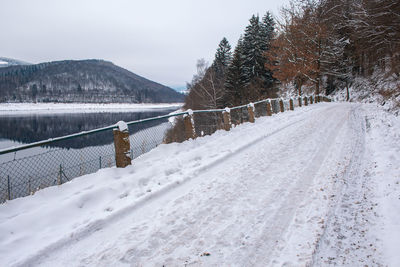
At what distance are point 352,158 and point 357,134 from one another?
2.57 m

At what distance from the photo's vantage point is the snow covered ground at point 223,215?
238 centimetres

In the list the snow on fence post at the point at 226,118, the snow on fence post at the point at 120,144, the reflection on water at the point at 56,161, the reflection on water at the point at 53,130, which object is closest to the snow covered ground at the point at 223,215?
the snow on fence post at the point at 120,144

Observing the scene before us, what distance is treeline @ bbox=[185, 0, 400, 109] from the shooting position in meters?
11.8

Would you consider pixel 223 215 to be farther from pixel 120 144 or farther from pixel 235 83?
pixel 235 83

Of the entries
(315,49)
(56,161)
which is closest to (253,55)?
(315,49)

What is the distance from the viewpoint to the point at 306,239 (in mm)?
2494

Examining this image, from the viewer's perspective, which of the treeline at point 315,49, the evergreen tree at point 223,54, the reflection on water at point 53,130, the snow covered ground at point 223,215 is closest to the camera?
the snow covered ground at point 223,215

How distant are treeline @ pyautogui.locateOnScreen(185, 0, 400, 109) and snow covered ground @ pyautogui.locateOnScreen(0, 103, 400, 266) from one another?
9652 millimetres

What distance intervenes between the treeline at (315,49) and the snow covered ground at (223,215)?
965 centimetres

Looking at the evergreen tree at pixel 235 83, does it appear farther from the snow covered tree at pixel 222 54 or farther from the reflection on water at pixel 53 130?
the snow covered tree at pixel 222 54

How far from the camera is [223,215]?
3.10m

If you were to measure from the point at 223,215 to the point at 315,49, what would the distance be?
27.2 metres

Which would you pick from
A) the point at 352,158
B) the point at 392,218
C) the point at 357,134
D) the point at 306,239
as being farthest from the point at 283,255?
the point at 357,134

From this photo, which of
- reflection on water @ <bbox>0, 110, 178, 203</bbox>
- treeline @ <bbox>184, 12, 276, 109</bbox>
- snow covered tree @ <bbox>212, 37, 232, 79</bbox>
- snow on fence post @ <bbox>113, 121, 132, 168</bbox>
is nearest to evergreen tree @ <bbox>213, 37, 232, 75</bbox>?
snow covered tree @ <bbox>212, 37, 232, 79</bbox>
